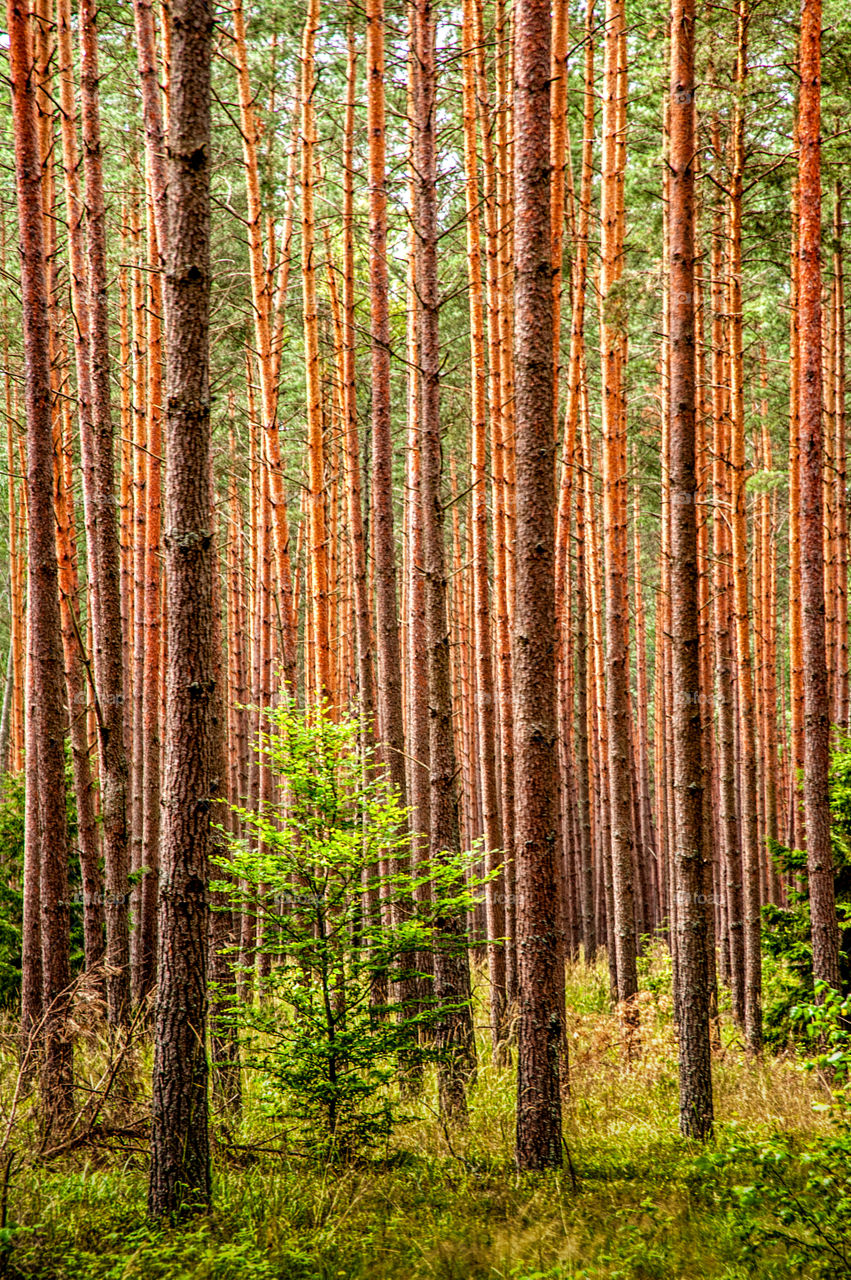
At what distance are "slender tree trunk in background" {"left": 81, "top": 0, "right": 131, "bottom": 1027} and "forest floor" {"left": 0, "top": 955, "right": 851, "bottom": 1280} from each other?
2.47m

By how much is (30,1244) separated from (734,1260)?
314 centimetres

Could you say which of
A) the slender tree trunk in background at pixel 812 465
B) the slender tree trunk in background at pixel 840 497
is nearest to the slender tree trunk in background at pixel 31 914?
the slender tree trunk in background at pixel 812 465

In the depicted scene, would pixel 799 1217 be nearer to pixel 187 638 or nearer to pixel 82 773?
pixel 187 638

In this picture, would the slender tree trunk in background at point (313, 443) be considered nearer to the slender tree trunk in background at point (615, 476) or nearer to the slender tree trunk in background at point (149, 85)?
the slender tree trunk in background at point (149, 85)

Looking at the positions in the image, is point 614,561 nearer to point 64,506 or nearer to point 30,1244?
point 64,506

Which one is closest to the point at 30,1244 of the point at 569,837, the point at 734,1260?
the point at 734,1260

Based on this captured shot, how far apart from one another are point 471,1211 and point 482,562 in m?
5.89

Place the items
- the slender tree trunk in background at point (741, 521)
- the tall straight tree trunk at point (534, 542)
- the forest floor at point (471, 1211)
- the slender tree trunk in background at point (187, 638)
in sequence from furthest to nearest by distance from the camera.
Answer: the slender tree trunk in background at point (741, 521)
the tall straight tree trunk at point (534, 542)
the slender tree trunk in background at point (187, 638)
the forest floor at point (471, 1211)

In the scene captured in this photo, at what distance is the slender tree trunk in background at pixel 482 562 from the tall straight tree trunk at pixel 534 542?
11.7 feet

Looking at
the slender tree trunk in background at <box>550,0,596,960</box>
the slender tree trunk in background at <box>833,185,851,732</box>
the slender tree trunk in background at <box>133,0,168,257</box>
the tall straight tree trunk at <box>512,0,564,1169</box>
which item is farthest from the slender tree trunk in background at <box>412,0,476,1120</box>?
the slender tree trunk in background at <box>833,185,851,732</box>

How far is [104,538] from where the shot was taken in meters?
7.34

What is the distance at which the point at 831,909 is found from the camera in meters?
7.36

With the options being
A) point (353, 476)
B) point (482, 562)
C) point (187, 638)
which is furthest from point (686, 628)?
point (353, 476)

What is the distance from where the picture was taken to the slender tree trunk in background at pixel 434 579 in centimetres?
657
